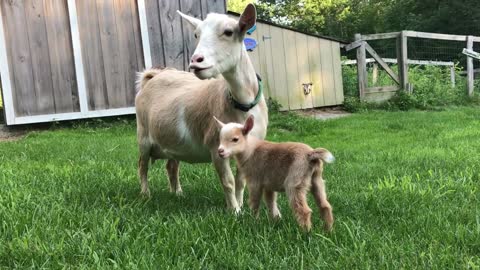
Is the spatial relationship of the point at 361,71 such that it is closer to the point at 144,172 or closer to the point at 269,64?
the point at 269,64

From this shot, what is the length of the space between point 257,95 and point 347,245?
4.79 feet

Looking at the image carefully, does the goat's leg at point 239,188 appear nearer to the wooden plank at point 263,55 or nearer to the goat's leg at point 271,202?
the goat's leg at point 271,202

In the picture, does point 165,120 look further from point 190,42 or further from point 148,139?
point 190,42

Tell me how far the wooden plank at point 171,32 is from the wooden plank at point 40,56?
7.01 feet

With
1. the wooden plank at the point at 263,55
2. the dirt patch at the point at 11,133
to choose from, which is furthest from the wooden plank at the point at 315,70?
the dirt patch at the point at 11,133

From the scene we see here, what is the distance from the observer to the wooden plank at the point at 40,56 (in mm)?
8633

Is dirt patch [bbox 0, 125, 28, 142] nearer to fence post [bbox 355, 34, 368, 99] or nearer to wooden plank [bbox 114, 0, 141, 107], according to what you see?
wooden plank [bbox 114, 0, 141, 107]

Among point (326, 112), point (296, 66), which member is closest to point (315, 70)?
point (296, 66)

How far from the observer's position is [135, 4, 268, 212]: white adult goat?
11.0 feet

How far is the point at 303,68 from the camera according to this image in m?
11.5

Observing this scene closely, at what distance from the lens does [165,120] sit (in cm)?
402

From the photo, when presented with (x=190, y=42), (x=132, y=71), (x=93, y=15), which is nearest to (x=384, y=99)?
(x=190, y=42)

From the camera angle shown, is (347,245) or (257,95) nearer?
(347,245)

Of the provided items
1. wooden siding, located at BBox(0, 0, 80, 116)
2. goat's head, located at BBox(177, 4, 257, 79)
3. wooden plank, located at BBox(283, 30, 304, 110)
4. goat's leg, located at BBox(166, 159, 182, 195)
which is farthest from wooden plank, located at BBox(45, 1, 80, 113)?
goat's head, located at BBox(177, 4, 257, 79)
